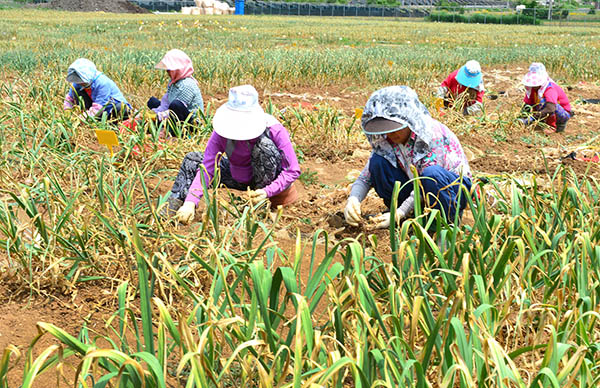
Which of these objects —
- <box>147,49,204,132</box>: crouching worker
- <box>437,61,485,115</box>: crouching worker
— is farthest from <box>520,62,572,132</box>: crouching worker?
<box>147,49,204,132</box>: crouching worker

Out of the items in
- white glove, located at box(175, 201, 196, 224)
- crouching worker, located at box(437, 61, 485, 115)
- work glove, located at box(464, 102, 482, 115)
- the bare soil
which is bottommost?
white glove, located at box(175, 201, 196, 224)

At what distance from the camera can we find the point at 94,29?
56.9ft

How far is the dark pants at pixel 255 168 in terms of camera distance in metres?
2.98

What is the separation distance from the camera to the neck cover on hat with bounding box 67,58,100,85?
4398 mm

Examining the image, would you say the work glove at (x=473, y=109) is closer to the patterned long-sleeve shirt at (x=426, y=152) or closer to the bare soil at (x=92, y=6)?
the patterned long-sleeve shirt at (x=426, y=152)

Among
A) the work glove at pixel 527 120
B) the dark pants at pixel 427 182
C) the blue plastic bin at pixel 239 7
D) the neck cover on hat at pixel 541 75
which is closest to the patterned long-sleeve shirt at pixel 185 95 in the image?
the dark pants at pixel 427 182

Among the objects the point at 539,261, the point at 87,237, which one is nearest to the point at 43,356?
the point at 87,237

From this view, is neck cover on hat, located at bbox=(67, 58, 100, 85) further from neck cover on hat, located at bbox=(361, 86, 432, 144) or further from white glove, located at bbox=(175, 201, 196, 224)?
neck cover on hat, located at bbox=(361, 86, 432, 144)

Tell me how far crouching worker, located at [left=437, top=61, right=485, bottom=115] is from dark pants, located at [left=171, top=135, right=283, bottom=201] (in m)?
2.54

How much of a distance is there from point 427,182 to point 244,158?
95 cm

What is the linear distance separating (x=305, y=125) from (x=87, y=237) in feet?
8.08

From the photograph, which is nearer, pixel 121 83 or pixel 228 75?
pixel 121 83

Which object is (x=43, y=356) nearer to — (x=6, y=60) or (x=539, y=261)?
(x=539, y=261)

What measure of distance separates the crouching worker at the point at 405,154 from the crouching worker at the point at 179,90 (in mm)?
1909
